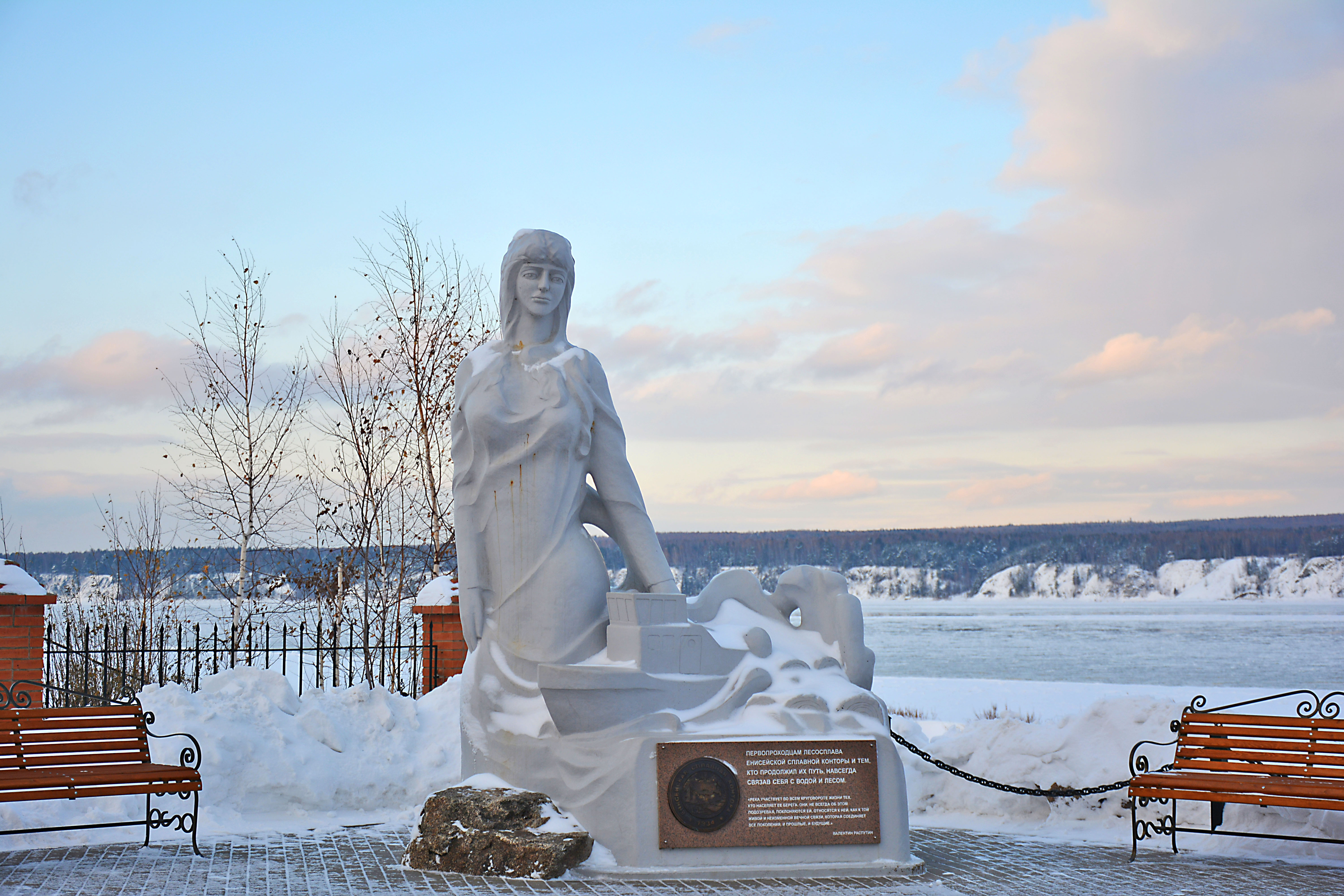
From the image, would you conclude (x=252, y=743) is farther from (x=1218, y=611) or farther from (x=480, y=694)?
(x=1218, y=611)

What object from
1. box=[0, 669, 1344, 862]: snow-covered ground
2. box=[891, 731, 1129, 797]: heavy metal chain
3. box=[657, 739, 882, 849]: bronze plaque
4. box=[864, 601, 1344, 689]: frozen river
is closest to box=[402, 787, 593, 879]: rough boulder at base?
box=[657, 739, 882, 849]: bronze plaque

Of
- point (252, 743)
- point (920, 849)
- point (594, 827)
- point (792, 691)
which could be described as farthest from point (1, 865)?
point (920, 849)

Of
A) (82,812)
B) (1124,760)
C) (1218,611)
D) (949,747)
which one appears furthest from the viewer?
(1218,611)

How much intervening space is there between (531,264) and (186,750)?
145 inches

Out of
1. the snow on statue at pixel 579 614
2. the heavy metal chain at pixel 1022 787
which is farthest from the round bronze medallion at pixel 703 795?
the heavy metal chain at pixel 1022 787

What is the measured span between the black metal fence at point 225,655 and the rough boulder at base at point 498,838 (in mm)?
2914

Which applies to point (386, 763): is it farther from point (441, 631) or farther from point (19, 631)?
point (19, 631)

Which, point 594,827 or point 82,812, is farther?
point 82,812

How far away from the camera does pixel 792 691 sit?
6.64 meters

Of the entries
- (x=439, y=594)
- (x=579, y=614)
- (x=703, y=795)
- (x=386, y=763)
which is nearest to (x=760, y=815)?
(x=703, y=795)

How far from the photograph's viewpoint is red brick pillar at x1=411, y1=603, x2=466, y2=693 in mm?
10453

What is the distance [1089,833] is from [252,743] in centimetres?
582

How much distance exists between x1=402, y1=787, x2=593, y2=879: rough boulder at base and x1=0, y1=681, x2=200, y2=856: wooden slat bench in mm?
1472

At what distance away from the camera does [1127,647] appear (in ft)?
135
